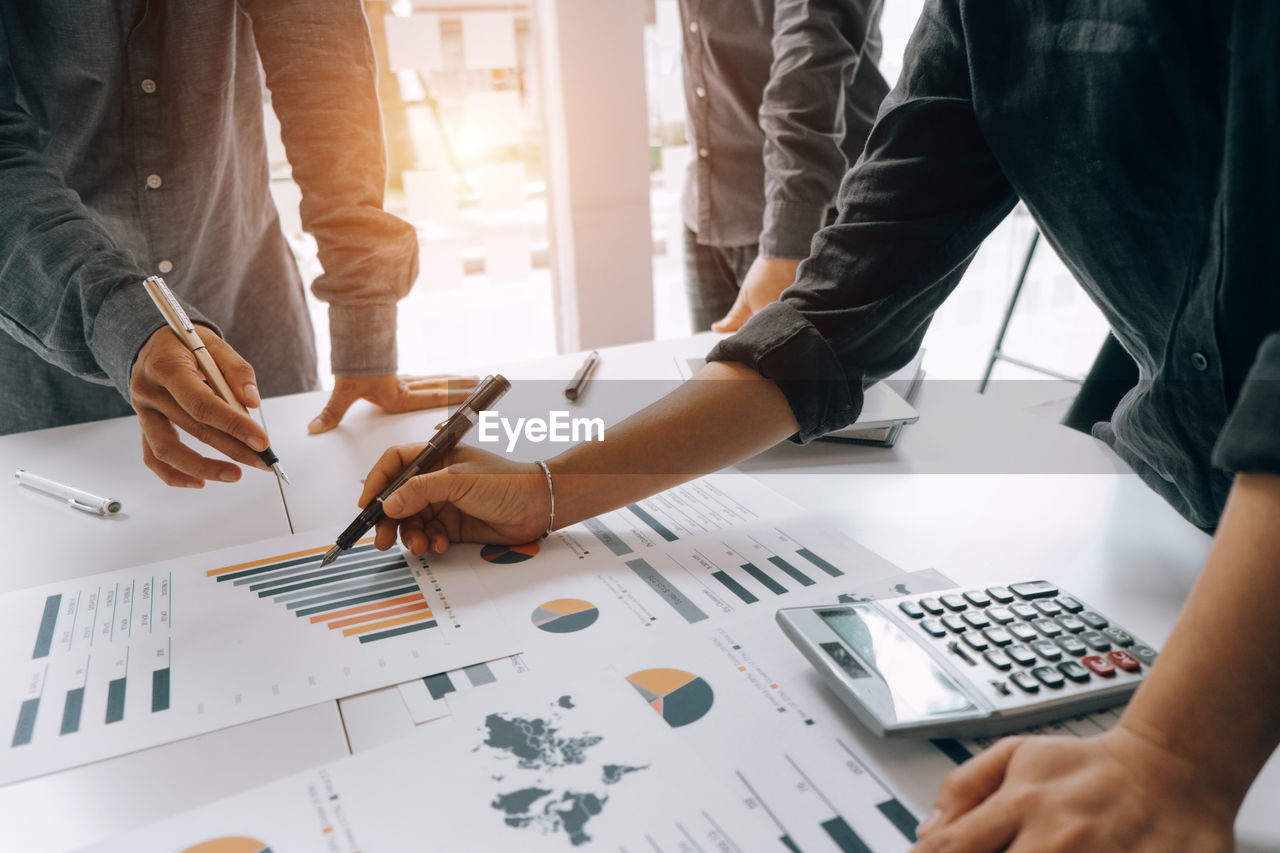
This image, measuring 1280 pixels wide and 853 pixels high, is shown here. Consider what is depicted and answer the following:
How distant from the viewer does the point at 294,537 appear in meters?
0.75

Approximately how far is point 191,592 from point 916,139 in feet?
2.38

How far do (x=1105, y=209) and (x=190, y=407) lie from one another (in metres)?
0.77

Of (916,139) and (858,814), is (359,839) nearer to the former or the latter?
(858,814)

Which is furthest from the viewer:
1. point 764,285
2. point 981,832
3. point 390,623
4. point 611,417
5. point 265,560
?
point 764,285

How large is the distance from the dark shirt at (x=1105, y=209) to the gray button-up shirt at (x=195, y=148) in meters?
0.59

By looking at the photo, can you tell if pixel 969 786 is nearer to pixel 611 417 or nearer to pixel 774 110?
pixel 611 417

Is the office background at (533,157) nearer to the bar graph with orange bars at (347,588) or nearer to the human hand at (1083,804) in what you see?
the bar graph with orange bars at (347,588)

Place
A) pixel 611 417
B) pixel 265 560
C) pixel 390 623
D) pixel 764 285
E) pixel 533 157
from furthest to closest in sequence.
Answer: pixel 533 157
pixel 764 285
pixel 611 417
pixel 265 560
pixel 390 623

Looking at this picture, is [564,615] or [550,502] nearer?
[564,615]

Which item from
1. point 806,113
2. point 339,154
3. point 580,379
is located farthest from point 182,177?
point 806,113

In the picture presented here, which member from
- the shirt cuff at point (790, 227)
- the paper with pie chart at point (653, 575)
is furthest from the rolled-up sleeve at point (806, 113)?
the paper with pie chart at point (653, 575)

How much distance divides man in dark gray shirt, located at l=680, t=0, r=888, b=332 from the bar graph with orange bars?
740 mm

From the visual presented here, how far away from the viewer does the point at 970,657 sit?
51 centimetres

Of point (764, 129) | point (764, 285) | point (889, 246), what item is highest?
point (764, 129)
